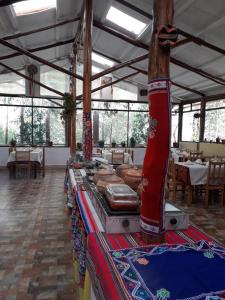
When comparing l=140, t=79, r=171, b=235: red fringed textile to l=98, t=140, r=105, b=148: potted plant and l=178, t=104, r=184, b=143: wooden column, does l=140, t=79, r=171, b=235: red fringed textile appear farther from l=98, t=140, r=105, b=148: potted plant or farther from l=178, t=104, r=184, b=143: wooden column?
l=178, t=104, r=184, b=143: wooden column

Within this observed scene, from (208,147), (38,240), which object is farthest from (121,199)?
(208,147)

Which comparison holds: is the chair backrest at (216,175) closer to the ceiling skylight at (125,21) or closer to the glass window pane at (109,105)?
the ceiling skylight at (125,21)

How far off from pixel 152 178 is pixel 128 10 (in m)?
5.06

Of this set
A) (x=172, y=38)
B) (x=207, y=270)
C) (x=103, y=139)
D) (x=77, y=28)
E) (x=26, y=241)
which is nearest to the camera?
(x=207, y=270)

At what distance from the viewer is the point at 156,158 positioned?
1.38 metres

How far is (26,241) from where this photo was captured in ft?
10.5

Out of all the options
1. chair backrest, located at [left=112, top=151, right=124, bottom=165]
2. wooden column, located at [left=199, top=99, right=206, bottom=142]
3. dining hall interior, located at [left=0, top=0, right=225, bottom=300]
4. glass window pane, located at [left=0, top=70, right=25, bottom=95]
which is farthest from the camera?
wooden column, located at [left=199, top=99, right=206, bottom=142]

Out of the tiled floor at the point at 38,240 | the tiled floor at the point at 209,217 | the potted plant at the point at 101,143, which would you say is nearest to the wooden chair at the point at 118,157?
the potted plant at the point at 101,143

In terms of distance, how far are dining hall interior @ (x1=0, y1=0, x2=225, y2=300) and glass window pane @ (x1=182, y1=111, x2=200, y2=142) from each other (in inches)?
2.4

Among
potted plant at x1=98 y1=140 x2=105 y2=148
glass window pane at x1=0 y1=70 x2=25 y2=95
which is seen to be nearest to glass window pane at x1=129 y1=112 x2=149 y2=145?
potted plant at x1=98 y1=140 x2=105 y2=148

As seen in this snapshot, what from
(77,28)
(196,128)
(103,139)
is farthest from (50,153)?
(196,128)

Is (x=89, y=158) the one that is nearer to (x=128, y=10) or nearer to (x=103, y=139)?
(x=128, y=10)

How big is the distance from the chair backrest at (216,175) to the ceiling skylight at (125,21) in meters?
3.39

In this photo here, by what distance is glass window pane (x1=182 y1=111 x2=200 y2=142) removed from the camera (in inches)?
374
